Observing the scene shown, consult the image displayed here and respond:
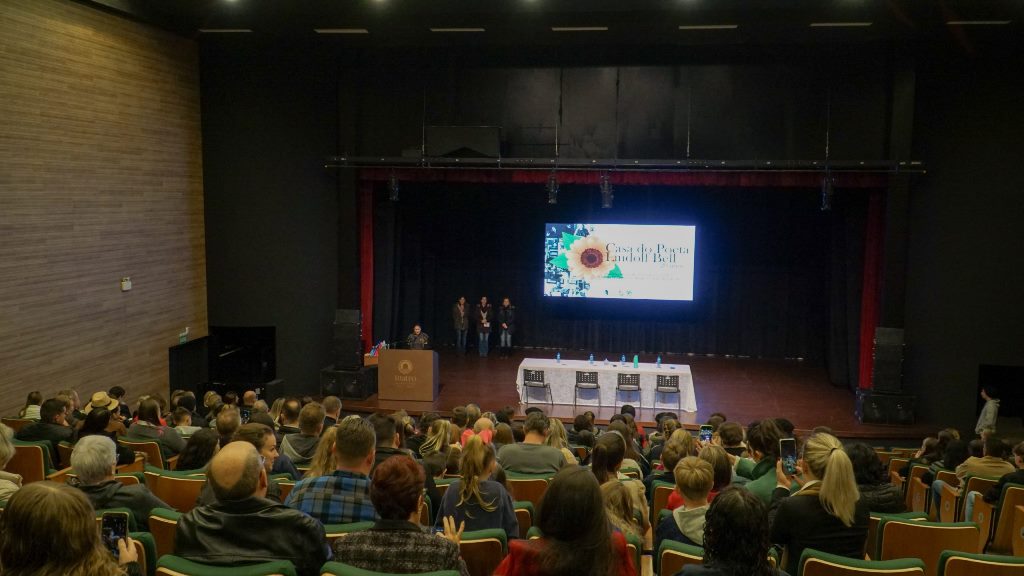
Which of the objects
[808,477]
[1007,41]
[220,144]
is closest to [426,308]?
[220,144]

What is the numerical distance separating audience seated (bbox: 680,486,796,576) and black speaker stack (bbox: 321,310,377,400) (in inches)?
422

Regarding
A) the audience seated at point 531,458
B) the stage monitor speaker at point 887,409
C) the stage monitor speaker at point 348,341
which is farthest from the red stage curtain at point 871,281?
the audience seated at point 531,458

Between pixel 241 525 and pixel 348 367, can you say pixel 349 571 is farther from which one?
pixel 348 367

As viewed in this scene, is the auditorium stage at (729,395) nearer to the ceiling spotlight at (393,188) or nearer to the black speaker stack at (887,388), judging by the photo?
the black speaker stack at (887,388)

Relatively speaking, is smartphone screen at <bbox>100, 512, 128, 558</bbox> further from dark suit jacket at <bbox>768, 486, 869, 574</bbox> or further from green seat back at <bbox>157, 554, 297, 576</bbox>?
dark suit jacket at <bbox>768, 486, 869, 574</bbox>

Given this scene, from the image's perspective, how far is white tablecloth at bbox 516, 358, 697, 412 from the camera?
12.5m

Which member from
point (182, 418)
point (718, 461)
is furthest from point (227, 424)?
point (718, 461)

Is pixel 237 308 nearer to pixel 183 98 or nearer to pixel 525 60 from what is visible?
pixel 183 98

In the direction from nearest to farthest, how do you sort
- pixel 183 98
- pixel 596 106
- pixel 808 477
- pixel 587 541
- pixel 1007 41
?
1. pixel 587 541
2. pixel 808 477
3. pixel 1007 41
4. pixel 183 98
5. pixel 596 106

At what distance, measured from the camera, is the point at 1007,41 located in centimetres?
1171

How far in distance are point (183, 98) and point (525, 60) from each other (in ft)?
16.8

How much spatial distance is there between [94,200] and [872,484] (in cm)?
944

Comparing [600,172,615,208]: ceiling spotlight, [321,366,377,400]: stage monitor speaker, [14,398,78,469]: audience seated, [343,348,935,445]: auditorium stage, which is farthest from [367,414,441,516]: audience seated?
[600,172,615,208]: ceiling spotlight

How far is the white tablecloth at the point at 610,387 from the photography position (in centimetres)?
1247
